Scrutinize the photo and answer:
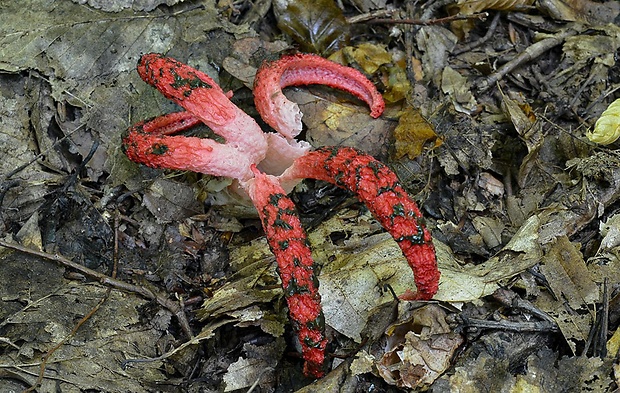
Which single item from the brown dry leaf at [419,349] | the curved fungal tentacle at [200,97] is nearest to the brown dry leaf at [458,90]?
the curved fungal tentacle at [200,97]

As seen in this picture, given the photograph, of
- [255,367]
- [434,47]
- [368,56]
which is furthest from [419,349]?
[434,47]

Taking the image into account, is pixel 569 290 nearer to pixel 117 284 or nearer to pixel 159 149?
pixel 159 149

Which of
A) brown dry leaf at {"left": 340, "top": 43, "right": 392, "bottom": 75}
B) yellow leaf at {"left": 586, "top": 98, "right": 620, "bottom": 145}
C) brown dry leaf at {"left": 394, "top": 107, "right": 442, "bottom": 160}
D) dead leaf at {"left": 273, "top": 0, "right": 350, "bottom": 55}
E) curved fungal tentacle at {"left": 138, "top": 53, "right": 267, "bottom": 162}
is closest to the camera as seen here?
curved fungal tentacle at {"left": 138, "top": 53, "right": 267, "bottom": 162}

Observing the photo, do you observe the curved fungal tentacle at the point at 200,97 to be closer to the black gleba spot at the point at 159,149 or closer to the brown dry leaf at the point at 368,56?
the black gleba spot at the point at 159,149

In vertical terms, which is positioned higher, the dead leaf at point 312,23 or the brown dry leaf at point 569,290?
the dead leaf at point 312,23

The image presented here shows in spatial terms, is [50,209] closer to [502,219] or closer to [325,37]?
[325,37]

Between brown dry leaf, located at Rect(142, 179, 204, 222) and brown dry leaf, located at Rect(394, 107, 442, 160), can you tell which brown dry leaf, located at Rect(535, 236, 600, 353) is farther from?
brown dry leaf, located at Rect(142, 179, 204, 222)

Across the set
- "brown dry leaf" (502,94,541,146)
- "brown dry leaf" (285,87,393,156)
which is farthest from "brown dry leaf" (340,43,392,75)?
"brown dry leaf" (502,94,541,146)
